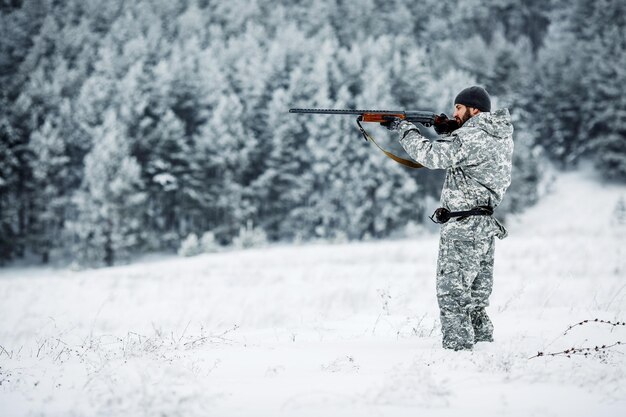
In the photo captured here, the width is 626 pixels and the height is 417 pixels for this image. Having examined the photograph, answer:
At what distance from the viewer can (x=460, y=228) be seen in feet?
12.1

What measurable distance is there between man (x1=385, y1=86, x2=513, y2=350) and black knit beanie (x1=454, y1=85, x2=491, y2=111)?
8cm

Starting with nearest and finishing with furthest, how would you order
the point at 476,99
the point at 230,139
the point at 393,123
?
the point at 476,99 → the point at 393,123 → the point at 230,139

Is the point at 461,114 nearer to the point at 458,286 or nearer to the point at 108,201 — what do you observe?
the point at 458,286

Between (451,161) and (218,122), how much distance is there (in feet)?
113

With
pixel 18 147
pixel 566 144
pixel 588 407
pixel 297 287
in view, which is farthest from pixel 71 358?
pixel 566 144

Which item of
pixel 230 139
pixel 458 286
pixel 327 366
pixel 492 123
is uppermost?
pixel 492 123

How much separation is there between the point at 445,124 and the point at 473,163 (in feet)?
1.69

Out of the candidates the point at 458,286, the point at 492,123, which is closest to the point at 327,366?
the point at 458,286

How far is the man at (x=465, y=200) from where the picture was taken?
3666 mm

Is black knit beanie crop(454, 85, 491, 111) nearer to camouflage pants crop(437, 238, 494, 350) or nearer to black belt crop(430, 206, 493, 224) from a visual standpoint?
black belt crop(430, 206, 493, 224)

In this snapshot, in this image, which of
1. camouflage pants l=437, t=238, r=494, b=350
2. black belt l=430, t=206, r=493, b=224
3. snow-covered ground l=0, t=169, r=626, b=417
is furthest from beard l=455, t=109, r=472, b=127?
snow-covered ground l=0, t=169, r=626, b=417

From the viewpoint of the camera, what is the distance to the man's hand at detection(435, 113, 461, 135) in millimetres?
4020

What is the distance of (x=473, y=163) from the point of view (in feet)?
12.1

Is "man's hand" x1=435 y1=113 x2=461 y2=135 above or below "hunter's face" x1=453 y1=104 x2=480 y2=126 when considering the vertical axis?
below
